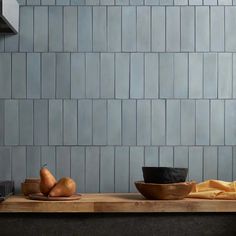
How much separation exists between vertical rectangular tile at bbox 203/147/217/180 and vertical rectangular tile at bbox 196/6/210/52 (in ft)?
1.91

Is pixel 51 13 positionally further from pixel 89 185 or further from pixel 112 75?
pixel 89 185

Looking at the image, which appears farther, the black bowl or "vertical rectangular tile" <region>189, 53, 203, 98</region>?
"vertical rectangular tile" <region>189, 53, 203, 98</region>

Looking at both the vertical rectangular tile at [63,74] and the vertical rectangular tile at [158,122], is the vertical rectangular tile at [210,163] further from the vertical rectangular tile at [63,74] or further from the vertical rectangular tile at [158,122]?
the vertical rectangular tile at [63,74]

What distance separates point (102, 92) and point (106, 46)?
0.27 meters

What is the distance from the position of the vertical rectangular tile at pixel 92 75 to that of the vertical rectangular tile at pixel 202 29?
60cm

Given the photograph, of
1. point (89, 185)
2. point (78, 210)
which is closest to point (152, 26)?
point (89, 185)

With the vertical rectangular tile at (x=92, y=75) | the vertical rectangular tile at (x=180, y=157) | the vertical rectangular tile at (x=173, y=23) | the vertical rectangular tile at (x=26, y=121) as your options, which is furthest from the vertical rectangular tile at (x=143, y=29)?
the vertical rectangular tile at (x=26, y=121)

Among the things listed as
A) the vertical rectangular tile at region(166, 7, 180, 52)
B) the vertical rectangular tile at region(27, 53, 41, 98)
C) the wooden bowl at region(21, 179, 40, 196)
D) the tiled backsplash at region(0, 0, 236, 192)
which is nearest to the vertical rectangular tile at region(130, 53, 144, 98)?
the tiled backsplash at region(0, 0, 236, 192)

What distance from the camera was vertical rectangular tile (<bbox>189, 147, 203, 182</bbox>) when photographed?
309cm

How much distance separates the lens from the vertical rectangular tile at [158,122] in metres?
3.09

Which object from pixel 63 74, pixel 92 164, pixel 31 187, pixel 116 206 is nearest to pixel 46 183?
pixel 31 187

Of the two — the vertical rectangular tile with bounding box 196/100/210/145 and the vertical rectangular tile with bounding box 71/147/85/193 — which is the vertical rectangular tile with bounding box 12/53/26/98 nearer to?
the vertical rectangular tile with bounding box 71/147/85/193

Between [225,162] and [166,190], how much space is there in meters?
0.66

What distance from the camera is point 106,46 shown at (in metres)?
3.09
